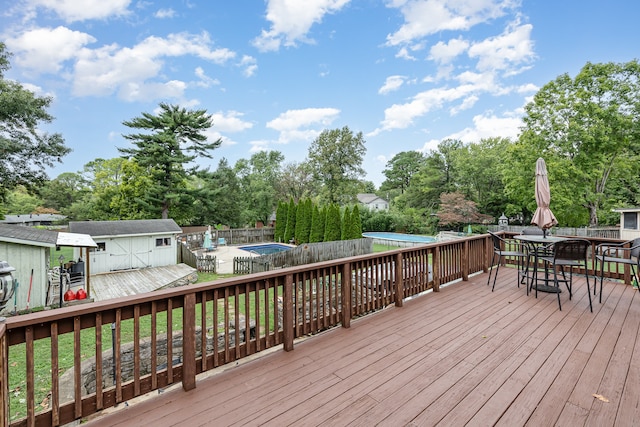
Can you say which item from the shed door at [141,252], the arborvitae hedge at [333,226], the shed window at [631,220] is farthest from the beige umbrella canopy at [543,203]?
the shed door at [141,252]

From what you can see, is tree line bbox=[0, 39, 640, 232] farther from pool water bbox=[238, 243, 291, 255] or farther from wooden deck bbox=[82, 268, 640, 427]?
wooden deck bbox=[82, 268, 640, 427]

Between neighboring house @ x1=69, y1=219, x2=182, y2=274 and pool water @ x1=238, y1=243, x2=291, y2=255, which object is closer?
neighboring house @ x1=69, y1=219, x2=182, y2=274

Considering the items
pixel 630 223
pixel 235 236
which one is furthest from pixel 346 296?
pixel 235 236

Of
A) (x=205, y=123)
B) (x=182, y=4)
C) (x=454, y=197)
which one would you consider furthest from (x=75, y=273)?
(x=454, y=197)

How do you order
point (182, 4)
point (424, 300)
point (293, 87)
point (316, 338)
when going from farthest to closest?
1. point (293, 87)
2. point (182, 4)
3. point (424, 300)
4. point (316, 338)

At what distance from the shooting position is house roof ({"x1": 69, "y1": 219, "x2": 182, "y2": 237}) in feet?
40.5

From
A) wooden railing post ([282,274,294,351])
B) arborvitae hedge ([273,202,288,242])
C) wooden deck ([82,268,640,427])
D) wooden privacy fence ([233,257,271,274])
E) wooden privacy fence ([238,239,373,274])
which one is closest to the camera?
wooden deck ([82,268,640,427])

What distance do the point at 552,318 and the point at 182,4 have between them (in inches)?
488

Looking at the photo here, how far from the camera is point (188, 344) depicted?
6.86 ft

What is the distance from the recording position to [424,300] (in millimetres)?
4133

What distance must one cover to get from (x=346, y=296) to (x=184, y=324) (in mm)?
1680

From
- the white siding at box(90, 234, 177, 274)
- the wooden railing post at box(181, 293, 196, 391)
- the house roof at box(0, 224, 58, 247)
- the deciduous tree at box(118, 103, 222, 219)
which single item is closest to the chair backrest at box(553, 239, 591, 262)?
the wooden railing post at box(181, 293, 196, 391)

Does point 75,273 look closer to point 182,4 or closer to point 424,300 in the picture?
point 182,4

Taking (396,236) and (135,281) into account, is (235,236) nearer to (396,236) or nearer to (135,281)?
(135,281)
